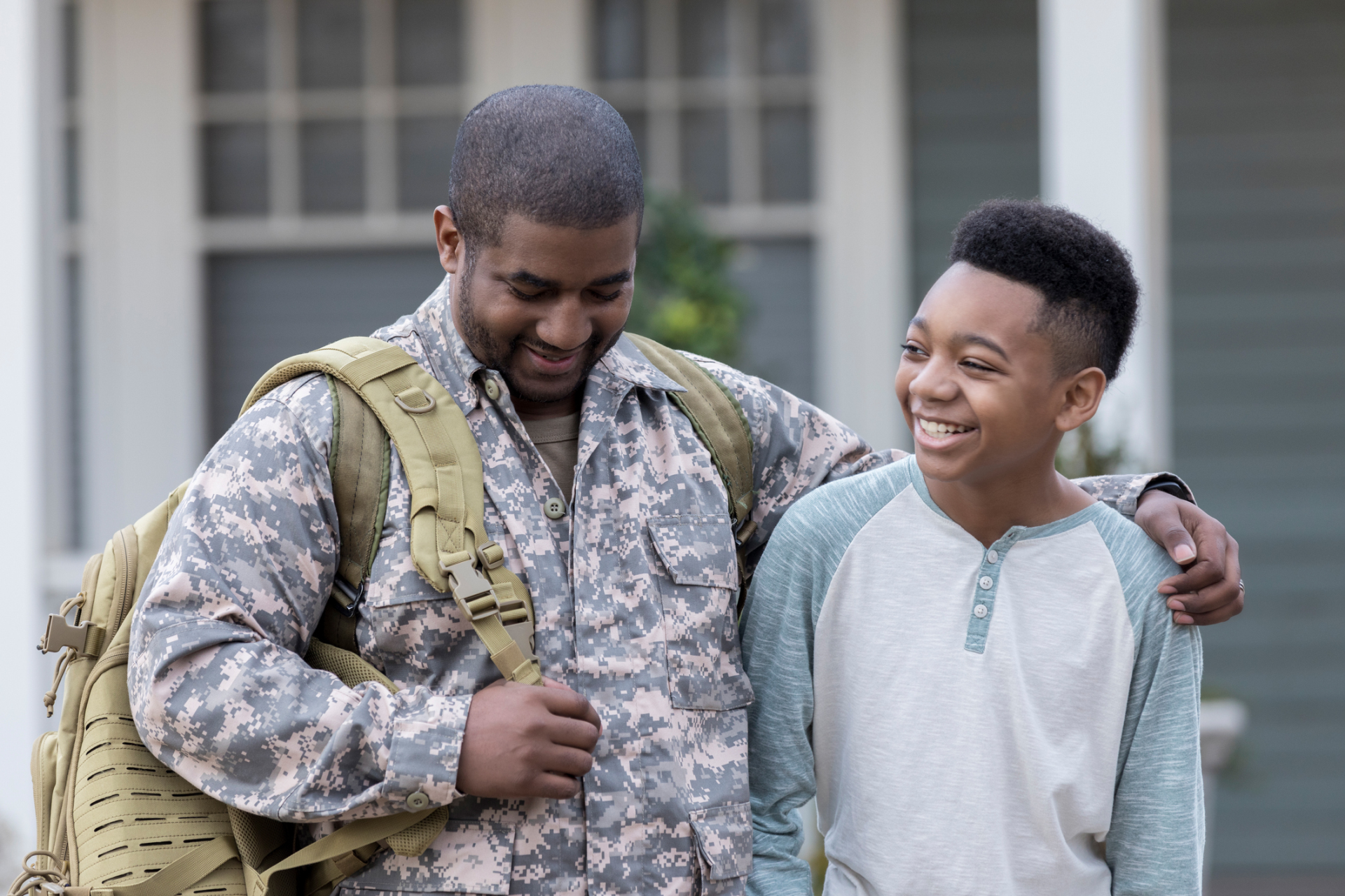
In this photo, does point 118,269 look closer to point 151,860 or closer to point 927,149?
point 927,149

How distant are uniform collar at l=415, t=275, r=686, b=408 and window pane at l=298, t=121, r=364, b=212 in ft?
12.1

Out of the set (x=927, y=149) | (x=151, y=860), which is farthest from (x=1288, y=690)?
(x=151, y=860)

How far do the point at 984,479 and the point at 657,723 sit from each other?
0.53 m

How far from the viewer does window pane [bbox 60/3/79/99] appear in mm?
5379

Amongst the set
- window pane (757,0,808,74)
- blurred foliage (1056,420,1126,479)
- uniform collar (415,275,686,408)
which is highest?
window pane (757,0,808,74)

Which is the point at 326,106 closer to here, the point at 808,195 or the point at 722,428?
the point at 808,195

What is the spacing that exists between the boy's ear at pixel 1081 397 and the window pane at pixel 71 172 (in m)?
4.70

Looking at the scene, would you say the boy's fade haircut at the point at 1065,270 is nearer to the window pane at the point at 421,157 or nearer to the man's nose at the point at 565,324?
the man's nose at the point at 565,324

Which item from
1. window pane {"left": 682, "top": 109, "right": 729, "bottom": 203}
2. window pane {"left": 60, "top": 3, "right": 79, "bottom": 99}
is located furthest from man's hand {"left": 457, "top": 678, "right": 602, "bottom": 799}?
window pane {"left": 60, "top": 3, "right": 79, "bottom": 99}

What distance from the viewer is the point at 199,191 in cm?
543

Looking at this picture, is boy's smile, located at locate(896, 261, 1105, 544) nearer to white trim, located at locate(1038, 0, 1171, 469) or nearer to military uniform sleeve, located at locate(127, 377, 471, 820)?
military uniform sleeve, located at locate(127, 377, 471, 820)

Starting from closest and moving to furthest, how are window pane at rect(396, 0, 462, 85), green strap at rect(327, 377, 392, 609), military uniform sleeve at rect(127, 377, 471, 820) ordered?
military uniform sleeve at rect(127, 377, 471, 820), green strap at rect(327, 377, 392, 609), window pane at rect(396, 0, 462, 85)

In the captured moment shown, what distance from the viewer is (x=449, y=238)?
1821mm

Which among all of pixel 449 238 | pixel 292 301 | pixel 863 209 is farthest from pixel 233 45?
pixel 449 238
